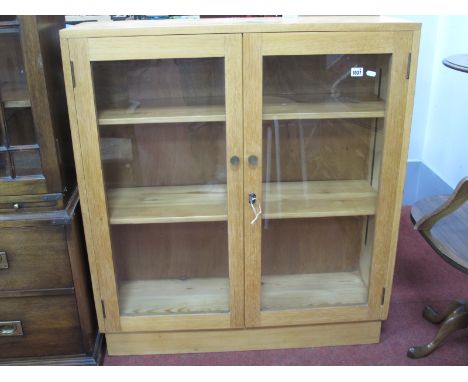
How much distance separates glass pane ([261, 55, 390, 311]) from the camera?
1.43 metres

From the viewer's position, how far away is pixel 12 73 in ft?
4.35

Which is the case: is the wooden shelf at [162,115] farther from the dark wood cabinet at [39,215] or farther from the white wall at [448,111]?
the white wall at [448,111]

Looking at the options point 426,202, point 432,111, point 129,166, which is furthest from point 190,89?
point 432,111

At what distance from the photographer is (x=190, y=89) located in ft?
4.76

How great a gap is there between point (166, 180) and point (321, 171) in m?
0.54

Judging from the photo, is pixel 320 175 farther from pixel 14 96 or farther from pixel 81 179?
pixel 14 96

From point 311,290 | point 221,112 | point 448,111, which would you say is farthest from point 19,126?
point 448,111

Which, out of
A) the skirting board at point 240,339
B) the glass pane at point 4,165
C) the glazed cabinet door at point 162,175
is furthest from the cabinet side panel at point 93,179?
the glass pane at point 4,165

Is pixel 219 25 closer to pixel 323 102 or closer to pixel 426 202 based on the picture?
pixel 323 102

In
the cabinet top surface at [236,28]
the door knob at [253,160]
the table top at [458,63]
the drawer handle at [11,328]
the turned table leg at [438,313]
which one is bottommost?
the turned table leg at [438,313]

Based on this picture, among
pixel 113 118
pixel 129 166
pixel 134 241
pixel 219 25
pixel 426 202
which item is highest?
pixel 219 25

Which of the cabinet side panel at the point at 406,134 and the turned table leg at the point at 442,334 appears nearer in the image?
the cabinet side panel at the point at 406,134

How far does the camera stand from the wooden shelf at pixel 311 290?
1687 mm

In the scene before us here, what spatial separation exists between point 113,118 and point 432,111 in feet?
6.05
